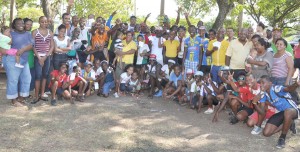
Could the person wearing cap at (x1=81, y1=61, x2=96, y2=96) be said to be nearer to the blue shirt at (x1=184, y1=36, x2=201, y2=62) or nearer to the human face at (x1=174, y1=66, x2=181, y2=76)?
the human face at (x1=174, y1=66, x2=181, y2=76)

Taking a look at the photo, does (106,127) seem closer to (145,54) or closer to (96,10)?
(145,54)

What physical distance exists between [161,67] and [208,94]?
198cm

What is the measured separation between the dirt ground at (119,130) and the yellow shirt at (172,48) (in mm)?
1752

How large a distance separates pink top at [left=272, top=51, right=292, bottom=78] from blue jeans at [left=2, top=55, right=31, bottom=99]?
4901 mm

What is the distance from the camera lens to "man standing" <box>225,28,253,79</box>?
7340 millimetres

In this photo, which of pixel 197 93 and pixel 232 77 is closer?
pixel 232 77

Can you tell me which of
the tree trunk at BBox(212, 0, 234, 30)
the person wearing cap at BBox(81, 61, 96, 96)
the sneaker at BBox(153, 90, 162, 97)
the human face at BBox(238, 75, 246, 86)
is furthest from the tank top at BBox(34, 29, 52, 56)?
the tree trunk at BBox(212, 0, 234, 30)

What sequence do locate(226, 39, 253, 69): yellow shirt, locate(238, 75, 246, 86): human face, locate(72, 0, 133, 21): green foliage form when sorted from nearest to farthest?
locate(238, 75, 246, 86): human face → locate(226, 39, 253, 69): yellow shirt → locate(72, 0, 133, 21): green foliage

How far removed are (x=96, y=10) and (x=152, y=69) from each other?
47.5 ft

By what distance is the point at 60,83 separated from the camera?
7.82 metres

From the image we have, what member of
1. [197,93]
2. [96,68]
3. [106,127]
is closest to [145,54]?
[96,68]

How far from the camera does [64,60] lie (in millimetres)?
7961

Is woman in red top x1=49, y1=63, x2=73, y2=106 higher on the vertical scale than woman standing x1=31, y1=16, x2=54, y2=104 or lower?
lower

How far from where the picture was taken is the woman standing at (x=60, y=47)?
7.74 m
